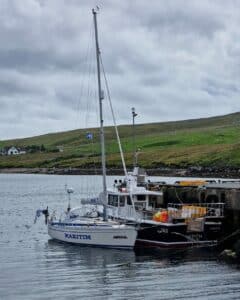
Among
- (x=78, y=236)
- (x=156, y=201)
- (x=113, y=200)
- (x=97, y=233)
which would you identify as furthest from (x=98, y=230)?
(x=156, y=201)

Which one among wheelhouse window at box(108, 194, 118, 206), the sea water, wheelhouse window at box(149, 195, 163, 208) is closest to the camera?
the sea water

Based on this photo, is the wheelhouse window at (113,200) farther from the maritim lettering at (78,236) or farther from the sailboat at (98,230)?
the maritim lettering at (78,236)

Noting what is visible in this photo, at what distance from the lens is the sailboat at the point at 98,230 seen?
46.7 m

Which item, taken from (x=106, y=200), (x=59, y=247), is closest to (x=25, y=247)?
(x=59, y=247)

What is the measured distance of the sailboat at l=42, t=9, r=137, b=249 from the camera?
4666 centimetres

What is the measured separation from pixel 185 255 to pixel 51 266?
29.3 ft

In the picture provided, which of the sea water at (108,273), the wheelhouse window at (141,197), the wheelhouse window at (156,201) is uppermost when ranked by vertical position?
the wheelhouse window at (141,197)

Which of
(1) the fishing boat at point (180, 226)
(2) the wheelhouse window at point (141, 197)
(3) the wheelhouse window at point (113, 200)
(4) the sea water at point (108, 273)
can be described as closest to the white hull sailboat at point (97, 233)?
(4) the sea water at point (108, 273)

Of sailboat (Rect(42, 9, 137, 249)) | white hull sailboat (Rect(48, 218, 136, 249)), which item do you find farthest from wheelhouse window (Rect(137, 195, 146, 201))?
white hull sailboat (Rect(48, 218, 136, 249))

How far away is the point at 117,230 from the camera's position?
153ft

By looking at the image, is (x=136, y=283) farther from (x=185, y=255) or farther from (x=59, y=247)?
(x=59, y=247)

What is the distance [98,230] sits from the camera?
47.7m

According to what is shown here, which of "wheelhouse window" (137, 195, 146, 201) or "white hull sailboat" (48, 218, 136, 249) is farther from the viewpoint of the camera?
"wheelhouse window" (137, 195, 146, 201)

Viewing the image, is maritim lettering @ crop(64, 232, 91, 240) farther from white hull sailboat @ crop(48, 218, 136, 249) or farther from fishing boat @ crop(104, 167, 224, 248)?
fishing boat @ crop(104, 167, 224, 248)
